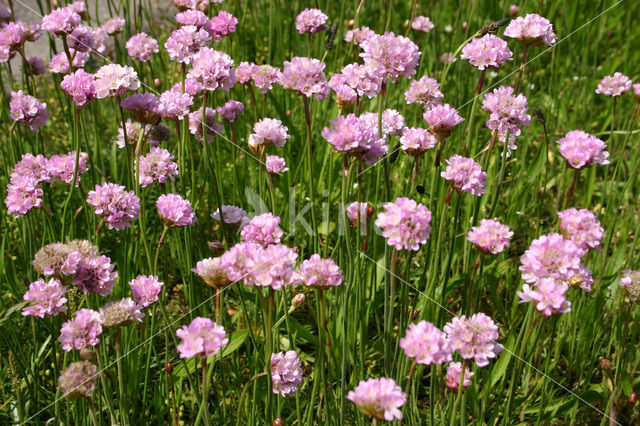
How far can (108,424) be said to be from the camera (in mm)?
1662

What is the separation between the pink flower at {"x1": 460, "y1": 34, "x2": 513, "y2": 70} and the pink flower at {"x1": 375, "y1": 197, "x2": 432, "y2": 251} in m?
0.72

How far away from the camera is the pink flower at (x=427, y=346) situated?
1041mm

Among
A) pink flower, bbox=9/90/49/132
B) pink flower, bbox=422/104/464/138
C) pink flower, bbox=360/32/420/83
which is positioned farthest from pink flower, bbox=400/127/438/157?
pink flower, bbox=9/90/49/132

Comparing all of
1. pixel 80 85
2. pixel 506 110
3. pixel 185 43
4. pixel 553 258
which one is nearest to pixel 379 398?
pixel 553 258

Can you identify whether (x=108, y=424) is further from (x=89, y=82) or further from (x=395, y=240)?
(x=395, y=240)

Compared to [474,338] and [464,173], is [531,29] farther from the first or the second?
[474,338]

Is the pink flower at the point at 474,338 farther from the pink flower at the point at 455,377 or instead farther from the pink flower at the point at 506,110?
the pink flower at the point at 506,110

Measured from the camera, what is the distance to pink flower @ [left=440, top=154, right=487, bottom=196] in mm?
Result: 1417

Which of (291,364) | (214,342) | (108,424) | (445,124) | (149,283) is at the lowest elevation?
(108,424)

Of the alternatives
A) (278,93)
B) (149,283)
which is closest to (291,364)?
(149,283)

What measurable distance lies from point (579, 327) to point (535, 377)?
0.22 metres

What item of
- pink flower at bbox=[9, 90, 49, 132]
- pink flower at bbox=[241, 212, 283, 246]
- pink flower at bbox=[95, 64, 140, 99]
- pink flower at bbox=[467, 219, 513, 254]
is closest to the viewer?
pink flower at bbox=[241, 212, 283, 246]

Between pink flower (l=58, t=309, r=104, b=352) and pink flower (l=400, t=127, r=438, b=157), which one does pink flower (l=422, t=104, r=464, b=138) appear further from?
pink flower (l=58, t=309, r=104, b=352)

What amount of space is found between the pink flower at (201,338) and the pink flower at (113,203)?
548mm
